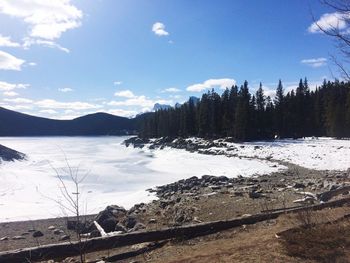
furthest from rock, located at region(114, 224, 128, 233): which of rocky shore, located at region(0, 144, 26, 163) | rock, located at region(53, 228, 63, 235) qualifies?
rocky shore, located at region(0, 144, 26, 163)

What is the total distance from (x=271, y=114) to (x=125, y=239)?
7819 cm

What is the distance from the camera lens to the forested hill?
2782 inches

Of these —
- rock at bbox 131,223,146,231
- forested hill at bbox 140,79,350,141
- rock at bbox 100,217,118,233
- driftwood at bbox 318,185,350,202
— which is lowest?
rock at bbox 100,217,118,233

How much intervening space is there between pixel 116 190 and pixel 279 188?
14160 millimetres

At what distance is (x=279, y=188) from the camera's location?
66.5ft

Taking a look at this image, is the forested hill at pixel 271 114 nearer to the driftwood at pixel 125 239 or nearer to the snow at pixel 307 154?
the snow at pixel 307 154

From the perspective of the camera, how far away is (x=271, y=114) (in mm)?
84438

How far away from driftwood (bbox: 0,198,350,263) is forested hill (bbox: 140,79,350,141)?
59178mm

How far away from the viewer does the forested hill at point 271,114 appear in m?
70.7

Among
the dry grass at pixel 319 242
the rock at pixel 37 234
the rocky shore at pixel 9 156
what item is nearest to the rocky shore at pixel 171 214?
the rock at pixel 37 234

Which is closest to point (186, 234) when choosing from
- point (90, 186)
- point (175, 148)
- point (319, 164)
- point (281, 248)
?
point (281, 248)

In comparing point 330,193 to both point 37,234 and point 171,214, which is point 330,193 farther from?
point 37,234

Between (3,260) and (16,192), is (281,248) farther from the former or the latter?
(16,192)

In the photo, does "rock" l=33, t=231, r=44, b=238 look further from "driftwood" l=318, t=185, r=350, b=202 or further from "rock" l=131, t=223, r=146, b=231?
"driftwood" l=318, t=185, r=350, b=202
